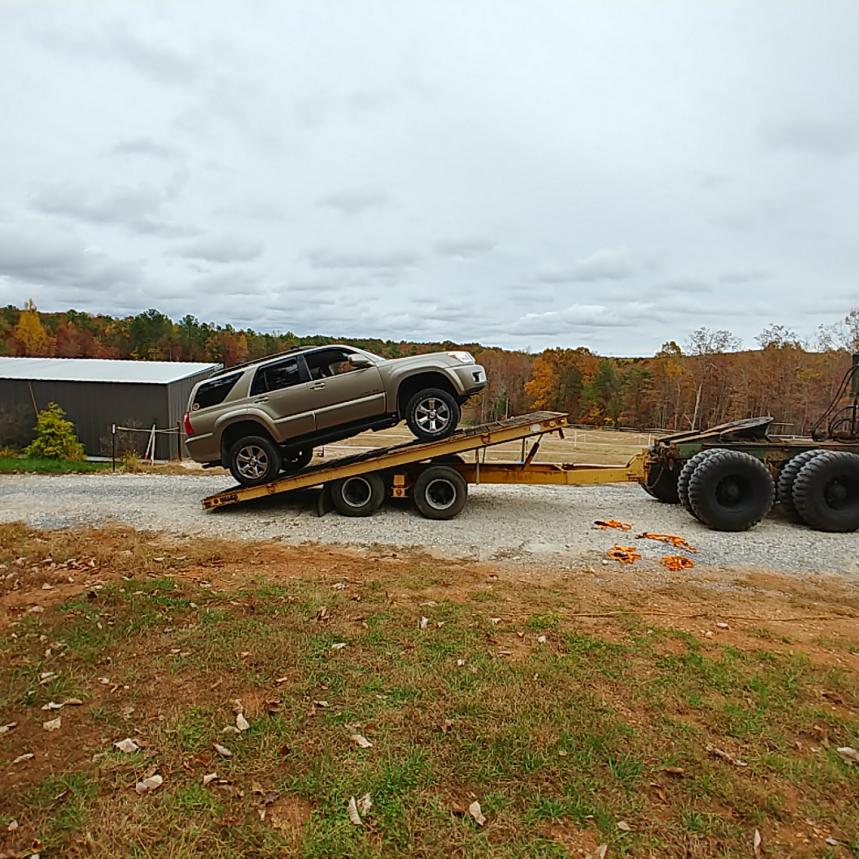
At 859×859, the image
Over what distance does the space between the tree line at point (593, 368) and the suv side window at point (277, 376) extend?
2763 cm

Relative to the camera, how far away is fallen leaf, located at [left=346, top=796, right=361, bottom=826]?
2797mm

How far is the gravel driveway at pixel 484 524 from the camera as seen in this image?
25.0 feet

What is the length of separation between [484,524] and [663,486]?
3729 millimetres

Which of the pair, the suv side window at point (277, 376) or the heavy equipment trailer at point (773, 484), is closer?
the heavy equipment trailer at point (773, 484)

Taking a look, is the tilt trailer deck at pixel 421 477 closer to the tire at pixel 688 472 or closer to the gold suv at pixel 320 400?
the gold suv at pixel 320 400

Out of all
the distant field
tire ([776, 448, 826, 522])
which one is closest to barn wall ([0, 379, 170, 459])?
the distant field

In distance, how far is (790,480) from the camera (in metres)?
9.05

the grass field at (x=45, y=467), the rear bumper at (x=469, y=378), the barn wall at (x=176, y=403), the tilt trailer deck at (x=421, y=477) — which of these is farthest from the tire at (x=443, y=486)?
the barn wall at (x=176, y=403)

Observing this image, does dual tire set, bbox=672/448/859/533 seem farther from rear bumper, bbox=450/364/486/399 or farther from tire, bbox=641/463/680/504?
rear bumper, bbox=450/364/486/399

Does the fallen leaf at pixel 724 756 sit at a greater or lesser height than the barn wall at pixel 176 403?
lesser

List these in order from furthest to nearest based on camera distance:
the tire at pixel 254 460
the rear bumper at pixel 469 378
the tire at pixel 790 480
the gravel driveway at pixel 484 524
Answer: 1. the tire at pixel 254 460
2. the tire at pixel 790 480
3. the rear bumper at pixel 469 378
4. the gravel driveway at pixel 484 524

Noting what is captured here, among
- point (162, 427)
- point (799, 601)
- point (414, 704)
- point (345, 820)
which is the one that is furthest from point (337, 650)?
point (162, 427)

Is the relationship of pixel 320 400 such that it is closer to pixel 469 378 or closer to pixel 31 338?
pixel 469 378

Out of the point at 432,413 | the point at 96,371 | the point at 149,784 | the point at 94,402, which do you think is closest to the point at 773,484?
the point at 432,413
